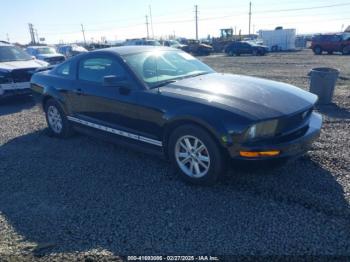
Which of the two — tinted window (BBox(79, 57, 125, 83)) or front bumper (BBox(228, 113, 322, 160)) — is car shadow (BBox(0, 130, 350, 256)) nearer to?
front bumper (BBox(228, 113, 322, 160))

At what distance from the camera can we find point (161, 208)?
3.35 meters

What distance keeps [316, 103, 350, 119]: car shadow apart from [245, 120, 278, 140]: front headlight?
151 inches

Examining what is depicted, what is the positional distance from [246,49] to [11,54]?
2432cm

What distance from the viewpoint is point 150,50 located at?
4727mm

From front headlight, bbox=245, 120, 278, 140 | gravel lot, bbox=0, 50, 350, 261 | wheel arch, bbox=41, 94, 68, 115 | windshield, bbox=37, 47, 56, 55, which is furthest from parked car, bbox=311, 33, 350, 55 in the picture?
front headlight, bbox=245, 120, 278, 140

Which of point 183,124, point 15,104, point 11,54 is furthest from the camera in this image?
point 11,54

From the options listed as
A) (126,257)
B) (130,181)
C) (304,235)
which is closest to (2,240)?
(126,257)

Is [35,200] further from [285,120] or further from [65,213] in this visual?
[285,120]

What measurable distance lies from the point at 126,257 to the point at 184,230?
60 cm

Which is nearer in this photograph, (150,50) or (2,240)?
(2,240)

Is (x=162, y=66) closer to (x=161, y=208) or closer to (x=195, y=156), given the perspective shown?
(x=195, y=156)

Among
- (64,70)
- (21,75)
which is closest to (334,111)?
(64,70)

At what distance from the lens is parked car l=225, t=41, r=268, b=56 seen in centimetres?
2978

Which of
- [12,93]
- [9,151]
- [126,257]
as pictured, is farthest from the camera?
[12,93]
